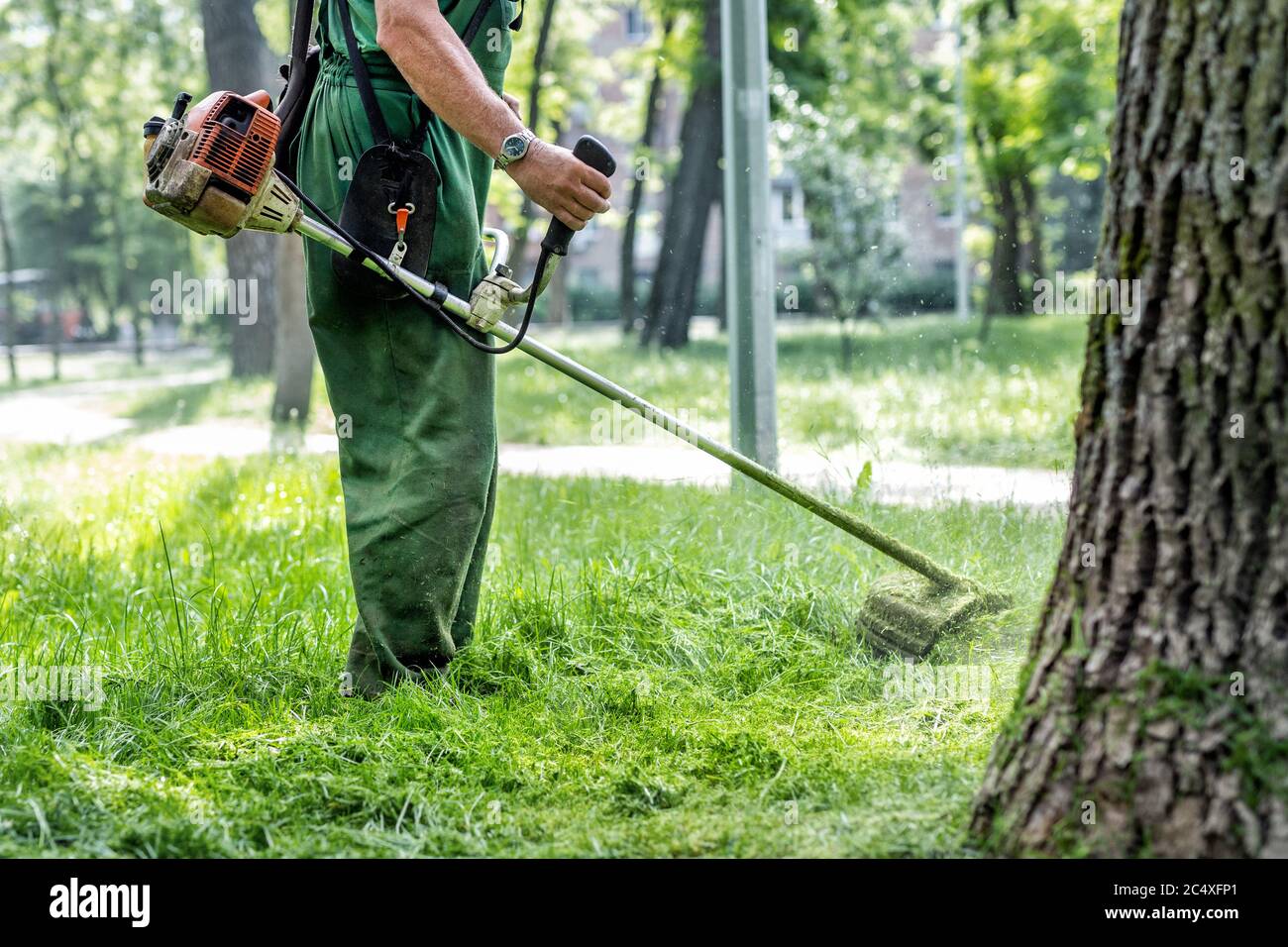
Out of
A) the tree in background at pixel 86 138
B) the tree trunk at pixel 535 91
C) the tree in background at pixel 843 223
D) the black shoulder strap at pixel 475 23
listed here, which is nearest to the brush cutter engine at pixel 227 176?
the black shoulder strap at pixel 475 23

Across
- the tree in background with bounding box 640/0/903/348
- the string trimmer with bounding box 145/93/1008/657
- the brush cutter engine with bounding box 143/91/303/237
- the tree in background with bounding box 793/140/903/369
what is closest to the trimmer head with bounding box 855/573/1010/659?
the string trimmer with bounding box 145/93/1008/657

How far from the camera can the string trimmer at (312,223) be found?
300 centimetres

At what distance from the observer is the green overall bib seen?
341 centimetres

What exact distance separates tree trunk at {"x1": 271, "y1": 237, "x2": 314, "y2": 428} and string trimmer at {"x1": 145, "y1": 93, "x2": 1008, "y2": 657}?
23.1 feet

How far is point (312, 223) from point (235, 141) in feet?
0.89

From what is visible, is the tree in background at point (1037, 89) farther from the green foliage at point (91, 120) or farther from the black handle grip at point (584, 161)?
the green foliage at point (91, 120)

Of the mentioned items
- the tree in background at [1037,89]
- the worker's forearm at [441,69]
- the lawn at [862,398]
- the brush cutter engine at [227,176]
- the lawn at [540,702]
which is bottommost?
the lawn at [540,702]

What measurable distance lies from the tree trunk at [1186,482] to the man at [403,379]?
1662mm

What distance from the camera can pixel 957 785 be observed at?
2795 millimetres

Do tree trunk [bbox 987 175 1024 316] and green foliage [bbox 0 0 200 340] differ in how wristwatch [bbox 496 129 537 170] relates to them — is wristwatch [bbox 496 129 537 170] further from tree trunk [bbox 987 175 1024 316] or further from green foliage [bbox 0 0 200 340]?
green foliage [bbox 0 0 200 340]

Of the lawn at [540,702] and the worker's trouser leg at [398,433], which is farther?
the worker's trouser leg at [398,433]

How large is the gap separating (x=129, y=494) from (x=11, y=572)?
175 centimetres
